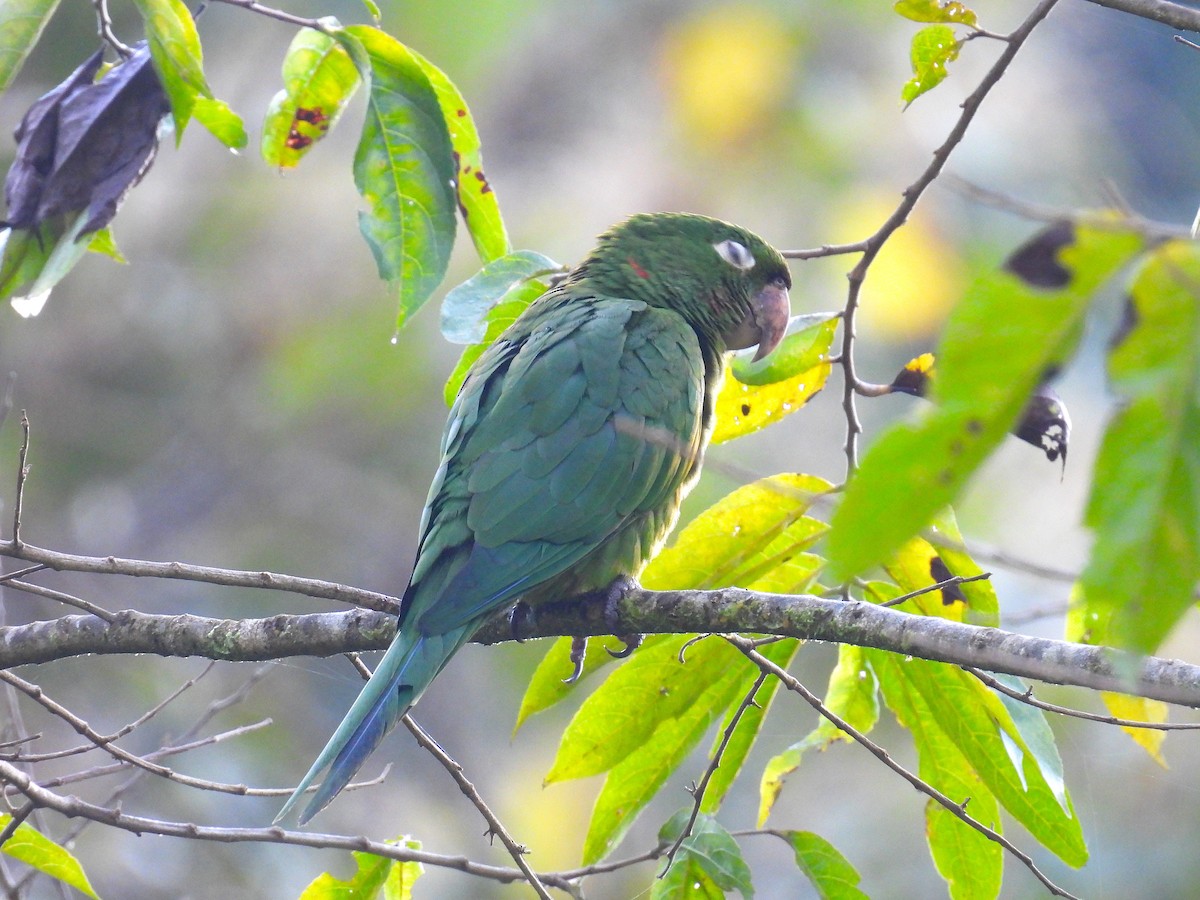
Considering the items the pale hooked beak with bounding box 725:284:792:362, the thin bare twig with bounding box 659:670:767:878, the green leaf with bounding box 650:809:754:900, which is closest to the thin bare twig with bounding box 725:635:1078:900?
the thin bare twig with bounding box 659:670:767:878

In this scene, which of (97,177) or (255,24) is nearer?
(97,177)

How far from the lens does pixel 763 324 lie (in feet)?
11.3

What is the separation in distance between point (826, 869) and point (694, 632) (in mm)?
574

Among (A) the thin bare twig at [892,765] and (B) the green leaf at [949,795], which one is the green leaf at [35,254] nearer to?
(A) the thin bare twig at [892,765]

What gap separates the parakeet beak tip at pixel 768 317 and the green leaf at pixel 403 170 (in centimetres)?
136

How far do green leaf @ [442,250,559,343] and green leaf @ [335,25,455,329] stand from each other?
13cm

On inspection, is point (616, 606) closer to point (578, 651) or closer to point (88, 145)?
point (578, 651)

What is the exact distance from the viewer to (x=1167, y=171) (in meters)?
11.7

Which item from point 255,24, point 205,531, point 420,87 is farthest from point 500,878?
point 255,24

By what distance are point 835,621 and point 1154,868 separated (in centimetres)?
739

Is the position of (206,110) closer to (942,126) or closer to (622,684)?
(622,684)

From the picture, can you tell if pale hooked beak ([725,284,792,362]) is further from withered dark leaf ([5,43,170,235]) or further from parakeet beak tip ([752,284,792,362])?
withered dark leaf ([5,43,170,235])

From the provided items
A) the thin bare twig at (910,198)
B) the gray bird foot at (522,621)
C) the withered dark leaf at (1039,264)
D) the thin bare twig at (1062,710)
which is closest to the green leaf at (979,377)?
the withered dark leaf at (1039,264)

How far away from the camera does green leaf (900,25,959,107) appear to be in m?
2.30
